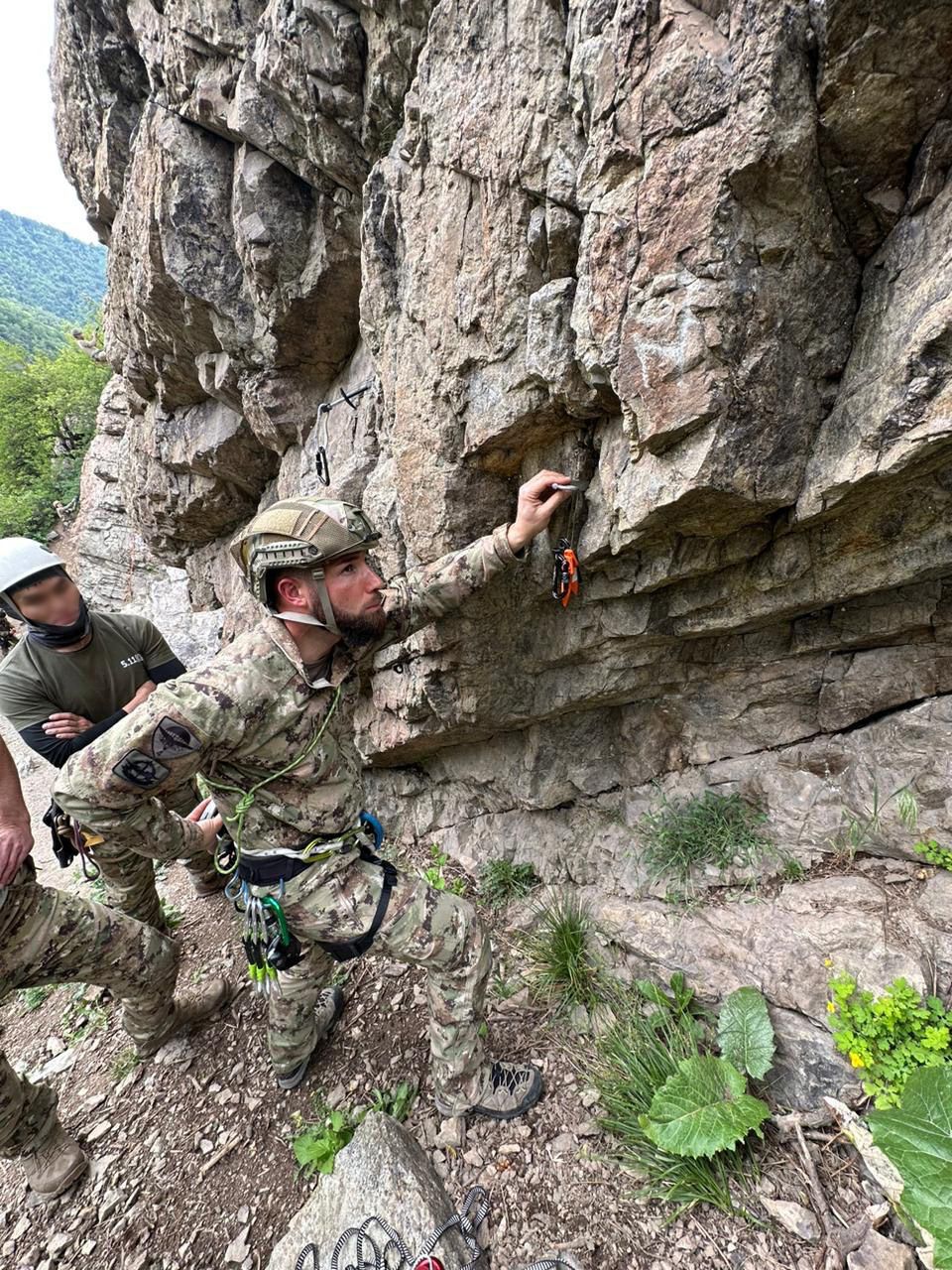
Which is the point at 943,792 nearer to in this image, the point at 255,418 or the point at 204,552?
the point at 255,418

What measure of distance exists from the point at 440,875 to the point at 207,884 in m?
2.40

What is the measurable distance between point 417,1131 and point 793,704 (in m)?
3.35

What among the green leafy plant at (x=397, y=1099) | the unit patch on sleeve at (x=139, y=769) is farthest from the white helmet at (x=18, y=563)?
the green leafy plant at (x=397, y=1099)

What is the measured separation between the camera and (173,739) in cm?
214

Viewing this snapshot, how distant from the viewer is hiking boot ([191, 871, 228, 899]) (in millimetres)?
5148

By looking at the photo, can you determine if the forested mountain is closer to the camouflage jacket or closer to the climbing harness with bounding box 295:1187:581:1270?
the camouflage jacket

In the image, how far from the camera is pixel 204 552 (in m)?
8.74

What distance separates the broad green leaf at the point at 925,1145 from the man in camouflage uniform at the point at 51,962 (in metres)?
3.60

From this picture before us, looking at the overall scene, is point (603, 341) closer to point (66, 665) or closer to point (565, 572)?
point (565, 572)

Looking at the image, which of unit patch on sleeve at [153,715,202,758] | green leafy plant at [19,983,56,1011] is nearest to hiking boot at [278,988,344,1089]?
unit patch on sleeve at [153,715,202,758]

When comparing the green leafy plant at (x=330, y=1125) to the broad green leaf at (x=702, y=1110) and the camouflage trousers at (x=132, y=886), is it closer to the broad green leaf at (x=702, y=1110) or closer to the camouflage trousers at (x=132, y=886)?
the broad green leaf at (x=702, y=1110)

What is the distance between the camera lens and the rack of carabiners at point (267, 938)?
2576 mm

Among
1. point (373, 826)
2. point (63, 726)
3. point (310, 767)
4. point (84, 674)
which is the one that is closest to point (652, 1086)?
point (373, 826)

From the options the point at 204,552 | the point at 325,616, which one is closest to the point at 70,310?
the point at 204,552
